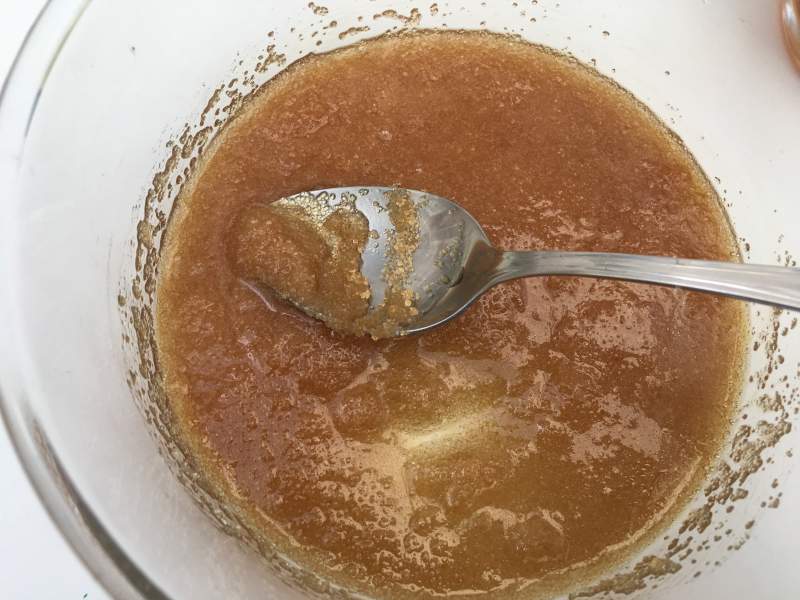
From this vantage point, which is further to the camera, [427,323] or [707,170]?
[707,170]

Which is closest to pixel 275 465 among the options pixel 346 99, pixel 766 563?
pixel 346 99

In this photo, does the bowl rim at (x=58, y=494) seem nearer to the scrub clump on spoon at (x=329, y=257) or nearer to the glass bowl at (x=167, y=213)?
the glass bowl at (x=167, y=213)

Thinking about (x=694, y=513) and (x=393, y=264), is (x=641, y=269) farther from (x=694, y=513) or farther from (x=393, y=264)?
(x=694, y=513)

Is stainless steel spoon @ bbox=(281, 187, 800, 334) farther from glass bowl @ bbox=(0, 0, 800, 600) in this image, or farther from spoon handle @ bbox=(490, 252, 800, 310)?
glass bowl @ bbox=(0, 0, 800, 600)

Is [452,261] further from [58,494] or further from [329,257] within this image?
[58,494]

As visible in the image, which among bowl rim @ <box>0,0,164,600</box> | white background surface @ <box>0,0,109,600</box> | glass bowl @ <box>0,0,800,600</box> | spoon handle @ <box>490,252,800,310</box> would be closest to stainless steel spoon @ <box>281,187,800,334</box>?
spoon handle @ <box>490,252,800,310</box>

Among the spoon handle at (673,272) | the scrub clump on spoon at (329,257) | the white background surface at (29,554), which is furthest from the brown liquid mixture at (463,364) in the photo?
the white background surface at (29,554)
